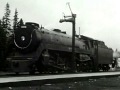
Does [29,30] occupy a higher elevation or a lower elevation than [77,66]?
higher

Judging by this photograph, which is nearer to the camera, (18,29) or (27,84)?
(27,84)

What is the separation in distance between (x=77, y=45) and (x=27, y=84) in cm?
2053

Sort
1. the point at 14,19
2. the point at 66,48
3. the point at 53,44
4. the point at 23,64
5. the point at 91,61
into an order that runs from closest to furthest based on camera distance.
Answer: the point at 23,64 < the point at 53,44 < the point at 66,48 < the point at 91,61 < the point at 14,19

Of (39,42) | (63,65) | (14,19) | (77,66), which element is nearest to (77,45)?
(77,66)

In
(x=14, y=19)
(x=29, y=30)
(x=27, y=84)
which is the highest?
(x=14, y=19)

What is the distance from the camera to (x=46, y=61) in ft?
72.3

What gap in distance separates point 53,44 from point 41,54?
8.11 feet

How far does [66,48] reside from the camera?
27.5 metres

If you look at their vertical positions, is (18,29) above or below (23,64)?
above

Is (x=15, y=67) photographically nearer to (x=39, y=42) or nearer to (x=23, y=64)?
(x=23, y=64)

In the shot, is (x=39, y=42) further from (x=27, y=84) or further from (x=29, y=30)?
(x=27, y=84)

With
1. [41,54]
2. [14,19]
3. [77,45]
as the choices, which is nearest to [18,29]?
[41,54]

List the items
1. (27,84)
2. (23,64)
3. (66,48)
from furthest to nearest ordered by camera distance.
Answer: (66,48) < (23,64) < (27,84)

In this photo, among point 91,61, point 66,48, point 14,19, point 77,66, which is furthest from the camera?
point 14,19
